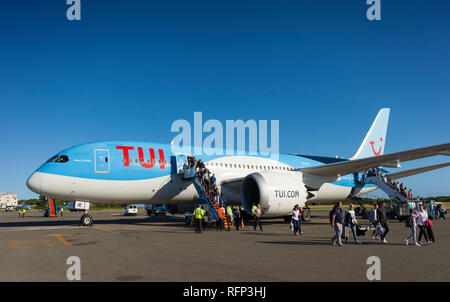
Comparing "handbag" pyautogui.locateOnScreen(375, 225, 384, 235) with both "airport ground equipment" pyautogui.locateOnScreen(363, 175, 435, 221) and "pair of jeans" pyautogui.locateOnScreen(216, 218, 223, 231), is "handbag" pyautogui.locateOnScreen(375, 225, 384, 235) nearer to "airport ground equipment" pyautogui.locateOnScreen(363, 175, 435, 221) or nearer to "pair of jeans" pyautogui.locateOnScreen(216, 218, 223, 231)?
"pair of jeans" pyautogui.locateOnScreen(216, 218, 223, 231)

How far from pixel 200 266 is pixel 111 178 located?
432 inches

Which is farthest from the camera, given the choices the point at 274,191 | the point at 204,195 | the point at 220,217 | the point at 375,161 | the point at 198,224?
the point at 375,161

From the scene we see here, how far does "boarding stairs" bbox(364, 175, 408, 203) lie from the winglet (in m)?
3.18

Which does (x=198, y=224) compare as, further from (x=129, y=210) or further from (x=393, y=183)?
(x=129, y=210)

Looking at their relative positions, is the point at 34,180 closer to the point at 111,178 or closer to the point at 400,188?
the point at 111,178

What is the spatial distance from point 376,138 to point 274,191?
16.5 metres

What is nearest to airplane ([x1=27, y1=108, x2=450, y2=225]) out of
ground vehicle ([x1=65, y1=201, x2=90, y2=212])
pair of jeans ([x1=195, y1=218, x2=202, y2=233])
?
ground vehicle ([x1=65, y1=201, x2=90, y2=212])

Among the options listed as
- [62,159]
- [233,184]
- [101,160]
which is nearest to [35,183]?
[62,159]

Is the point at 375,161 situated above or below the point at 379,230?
above

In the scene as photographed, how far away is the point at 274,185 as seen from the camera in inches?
683

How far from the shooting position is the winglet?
29.2 metres

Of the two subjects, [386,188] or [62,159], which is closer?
[62,159]

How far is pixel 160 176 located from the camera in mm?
18234
